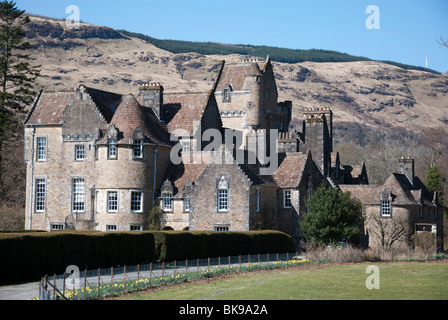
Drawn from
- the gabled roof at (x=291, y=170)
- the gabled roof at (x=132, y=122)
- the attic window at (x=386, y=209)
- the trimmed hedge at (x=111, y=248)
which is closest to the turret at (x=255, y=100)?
the gabled roof at (x=291, y=170)

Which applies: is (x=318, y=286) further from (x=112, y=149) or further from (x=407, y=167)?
(x=407, y=167)

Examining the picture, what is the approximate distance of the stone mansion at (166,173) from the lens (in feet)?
159

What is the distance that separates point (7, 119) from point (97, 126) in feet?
52.8

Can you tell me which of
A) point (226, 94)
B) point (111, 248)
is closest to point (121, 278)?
point (111, 248)

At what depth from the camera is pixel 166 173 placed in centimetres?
5294

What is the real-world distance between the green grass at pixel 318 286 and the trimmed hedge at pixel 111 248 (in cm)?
667

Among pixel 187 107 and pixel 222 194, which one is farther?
pixel 187 107

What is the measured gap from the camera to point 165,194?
169 feet

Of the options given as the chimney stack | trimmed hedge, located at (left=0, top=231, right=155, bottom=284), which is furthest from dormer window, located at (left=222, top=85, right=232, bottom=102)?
trimmed hedge, located at (left=0, top=231, right=155, bottom=284)

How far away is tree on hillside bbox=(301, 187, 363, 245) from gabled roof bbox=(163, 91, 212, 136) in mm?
12560

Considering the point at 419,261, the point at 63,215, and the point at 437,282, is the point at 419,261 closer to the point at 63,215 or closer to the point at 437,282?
the point at 437,282

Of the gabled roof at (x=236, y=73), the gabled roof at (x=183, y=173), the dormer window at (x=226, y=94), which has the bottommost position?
Answer: the gabled roof at (x=183, y=173)

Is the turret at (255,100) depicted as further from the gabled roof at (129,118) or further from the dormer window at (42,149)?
the dormer window at (42,149)

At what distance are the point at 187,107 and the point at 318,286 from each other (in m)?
31.7
